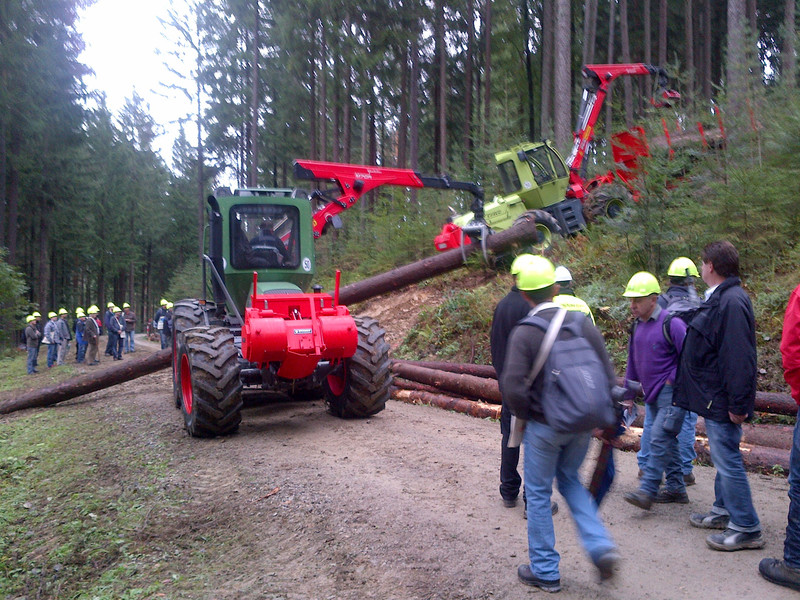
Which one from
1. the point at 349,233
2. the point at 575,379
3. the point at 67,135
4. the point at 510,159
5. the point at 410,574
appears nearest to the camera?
the point at 575,379

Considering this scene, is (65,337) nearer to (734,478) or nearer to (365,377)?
(365,377)

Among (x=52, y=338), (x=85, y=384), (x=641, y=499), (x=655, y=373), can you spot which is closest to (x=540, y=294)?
(x=655, y=373)

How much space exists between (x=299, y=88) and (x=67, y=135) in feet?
38.3

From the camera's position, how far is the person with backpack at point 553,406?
386 cm

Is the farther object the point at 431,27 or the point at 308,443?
the point at 431,27

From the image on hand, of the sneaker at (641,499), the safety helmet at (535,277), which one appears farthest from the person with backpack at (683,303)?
the safety helmet at (535,277)

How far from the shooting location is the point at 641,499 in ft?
17.4

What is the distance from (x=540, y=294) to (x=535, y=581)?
1.77 meters

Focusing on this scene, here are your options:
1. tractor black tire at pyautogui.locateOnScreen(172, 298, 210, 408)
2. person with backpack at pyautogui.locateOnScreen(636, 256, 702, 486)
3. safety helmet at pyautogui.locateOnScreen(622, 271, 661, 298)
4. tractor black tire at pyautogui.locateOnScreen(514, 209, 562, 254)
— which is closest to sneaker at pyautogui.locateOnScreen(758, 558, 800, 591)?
person with backpack at pyautogui.locateOnScreen(636, 256, 702, 486)

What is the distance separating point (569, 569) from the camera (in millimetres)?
4469

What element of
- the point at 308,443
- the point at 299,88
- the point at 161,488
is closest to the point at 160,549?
the point at 161,488

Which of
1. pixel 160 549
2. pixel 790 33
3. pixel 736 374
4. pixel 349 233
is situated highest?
pixel 790 33

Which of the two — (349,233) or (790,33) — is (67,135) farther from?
(790,33)

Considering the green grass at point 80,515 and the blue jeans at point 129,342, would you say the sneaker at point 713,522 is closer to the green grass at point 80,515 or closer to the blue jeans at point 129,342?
the green grass at point 80,515
